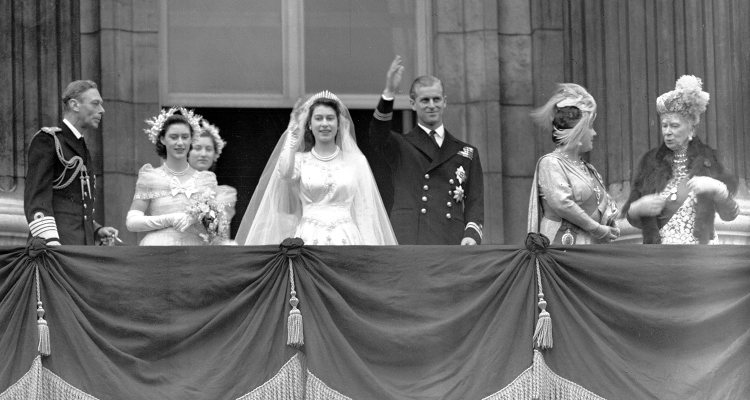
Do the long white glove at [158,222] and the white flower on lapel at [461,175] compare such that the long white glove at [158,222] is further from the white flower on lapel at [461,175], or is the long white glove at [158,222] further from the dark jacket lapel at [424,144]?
the white flower on lapel at [461,175]

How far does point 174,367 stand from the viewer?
12.8 metres

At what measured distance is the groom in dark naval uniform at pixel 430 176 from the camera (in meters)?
14.2

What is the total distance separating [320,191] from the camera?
14.1 m

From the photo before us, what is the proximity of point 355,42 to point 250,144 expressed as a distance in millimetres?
1279

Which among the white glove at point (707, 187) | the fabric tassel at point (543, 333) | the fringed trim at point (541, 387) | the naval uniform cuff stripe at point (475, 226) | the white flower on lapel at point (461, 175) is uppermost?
the white flower on lapel at point (461, 175)

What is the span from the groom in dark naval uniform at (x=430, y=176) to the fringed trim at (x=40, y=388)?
109 inches

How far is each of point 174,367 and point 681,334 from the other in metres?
3.17

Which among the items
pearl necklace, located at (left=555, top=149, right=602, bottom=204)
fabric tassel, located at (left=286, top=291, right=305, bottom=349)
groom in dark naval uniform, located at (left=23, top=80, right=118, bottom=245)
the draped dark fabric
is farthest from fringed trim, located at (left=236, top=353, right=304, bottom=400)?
pearl necklace, located at (left=555, top=149, right=602, bottom=204)

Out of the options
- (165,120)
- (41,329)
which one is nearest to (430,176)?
(165,120)

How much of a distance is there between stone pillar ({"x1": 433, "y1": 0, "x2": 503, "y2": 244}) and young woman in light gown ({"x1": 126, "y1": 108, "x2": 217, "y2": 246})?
10.0 feet

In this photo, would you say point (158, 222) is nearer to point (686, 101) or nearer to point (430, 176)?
point (430, 176)

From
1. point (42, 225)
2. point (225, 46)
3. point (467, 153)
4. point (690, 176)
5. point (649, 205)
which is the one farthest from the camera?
point (225, 46)

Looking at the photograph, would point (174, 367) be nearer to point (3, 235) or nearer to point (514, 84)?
point (3, 235)

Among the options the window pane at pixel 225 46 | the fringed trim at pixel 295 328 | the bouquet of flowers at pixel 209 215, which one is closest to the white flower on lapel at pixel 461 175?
the bouquet of flowers at pixel 209 215
